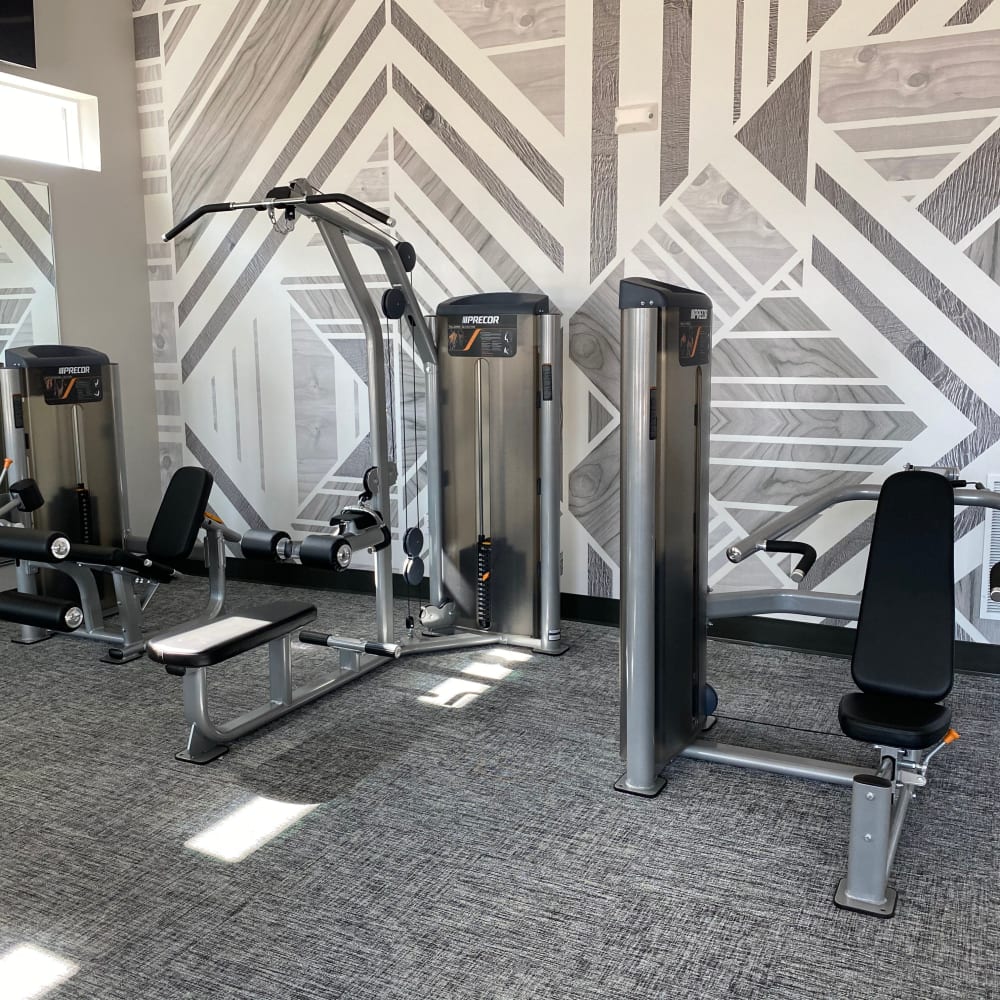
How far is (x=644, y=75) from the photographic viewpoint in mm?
3885

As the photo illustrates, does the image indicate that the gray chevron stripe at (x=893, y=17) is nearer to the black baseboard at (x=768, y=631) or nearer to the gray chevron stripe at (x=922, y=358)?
the gray chevron stripe at (x=922, y=358)

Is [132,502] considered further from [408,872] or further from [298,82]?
[408,872]

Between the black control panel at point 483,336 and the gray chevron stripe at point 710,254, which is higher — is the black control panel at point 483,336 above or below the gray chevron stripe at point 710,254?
below

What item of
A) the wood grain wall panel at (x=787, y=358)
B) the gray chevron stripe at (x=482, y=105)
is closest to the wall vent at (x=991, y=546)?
the wood grain wall panel at (x=787, y=358)

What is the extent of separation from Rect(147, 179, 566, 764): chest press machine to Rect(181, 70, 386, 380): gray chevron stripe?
0.81 meters

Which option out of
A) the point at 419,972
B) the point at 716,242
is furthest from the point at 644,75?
the point at 419,972

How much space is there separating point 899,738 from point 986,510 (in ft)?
5.77

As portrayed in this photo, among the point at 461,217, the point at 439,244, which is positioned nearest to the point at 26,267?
the point at 439,244

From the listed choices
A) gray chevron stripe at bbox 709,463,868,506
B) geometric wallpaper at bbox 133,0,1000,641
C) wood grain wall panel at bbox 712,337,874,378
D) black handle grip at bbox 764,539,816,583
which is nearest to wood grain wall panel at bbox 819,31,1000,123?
geometric wallpaper at bbox 133,0,1000,641

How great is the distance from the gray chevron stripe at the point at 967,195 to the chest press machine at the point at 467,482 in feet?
4.60

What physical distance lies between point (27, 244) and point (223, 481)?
1.44 m

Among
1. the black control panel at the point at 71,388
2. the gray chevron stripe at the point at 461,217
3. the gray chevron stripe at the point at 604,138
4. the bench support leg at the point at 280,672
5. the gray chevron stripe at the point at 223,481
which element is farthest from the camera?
the gray chevron stripe at the point at 223,481

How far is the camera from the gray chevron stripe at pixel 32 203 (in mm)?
4469

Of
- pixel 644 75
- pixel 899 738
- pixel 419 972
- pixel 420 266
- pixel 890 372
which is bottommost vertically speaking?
pixel 419 972
